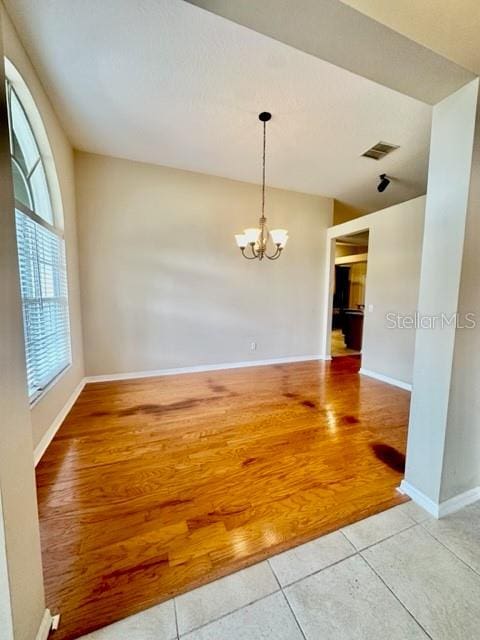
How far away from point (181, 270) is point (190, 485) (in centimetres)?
294

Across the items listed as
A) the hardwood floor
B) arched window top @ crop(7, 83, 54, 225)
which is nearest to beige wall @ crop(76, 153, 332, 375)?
arched window top @ crop(7, 83, 54, 225)

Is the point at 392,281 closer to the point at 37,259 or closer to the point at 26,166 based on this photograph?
the point at 37,259

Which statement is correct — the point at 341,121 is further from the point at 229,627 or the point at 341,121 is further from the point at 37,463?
the point at 37,463

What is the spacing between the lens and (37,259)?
224 centimetres

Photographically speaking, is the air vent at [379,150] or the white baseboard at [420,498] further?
the air vent at [379,150]

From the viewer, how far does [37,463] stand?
1964 millimetres

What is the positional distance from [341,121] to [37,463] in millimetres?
4219

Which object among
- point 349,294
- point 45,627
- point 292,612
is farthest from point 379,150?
point 349,294

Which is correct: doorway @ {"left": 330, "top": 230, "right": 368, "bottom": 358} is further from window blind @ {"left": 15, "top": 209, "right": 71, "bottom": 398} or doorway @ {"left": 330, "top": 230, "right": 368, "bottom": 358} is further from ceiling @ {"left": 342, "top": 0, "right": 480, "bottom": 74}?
window blind @ {"left": 15, "top": 209, "right": 71, "bottom": 398}

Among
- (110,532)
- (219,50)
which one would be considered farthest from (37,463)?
(219,50)

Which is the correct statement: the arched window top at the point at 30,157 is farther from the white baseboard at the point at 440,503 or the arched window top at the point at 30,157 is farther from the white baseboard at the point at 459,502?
the white baseboard at the point at 459,502

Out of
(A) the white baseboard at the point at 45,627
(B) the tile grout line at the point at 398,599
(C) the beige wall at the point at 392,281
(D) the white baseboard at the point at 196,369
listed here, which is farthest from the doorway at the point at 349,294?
(A) the white baseboard at the point at 45,627

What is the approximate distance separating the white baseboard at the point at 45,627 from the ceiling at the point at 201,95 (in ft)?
10.5

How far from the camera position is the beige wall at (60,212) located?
1.88 meters
